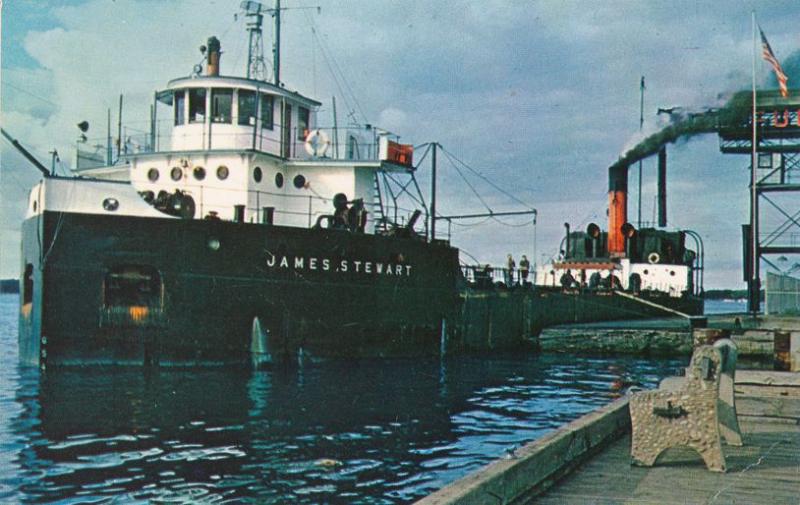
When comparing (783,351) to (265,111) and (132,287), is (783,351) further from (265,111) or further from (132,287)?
(265,111)

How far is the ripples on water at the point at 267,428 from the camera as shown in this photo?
9094 mm

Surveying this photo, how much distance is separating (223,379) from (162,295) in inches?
91.1

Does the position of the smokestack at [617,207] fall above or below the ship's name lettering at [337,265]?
above

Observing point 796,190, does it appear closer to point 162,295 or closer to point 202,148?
point 202,148

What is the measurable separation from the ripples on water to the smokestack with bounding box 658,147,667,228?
2846cm

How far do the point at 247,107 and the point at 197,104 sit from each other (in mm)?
1332

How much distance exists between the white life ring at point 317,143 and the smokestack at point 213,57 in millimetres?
3222

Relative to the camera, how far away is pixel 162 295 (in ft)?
59.5

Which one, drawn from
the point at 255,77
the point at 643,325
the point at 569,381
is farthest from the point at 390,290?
the point at 643,325

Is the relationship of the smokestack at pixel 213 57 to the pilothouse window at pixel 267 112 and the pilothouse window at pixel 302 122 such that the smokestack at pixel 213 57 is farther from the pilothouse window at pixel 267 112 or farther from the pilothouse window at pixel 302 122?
the pilothouse window at pixel 302 122

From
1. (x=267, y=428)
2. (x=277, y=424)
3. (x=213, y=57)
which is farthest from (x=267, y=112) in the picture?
(x=267, y=428)

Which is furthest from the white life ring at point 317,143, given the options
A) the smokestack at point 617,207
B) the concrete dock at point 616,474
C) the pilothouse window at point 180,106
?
the smokestack at point 617,207

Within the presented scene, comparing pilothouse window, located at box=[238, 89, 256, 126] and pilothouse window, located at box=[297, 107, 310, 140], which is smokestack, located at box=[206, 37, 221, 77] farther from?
pilothouse window, located at box=[297, 107, 310, 140]

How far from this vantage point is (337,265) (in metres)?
20.8
